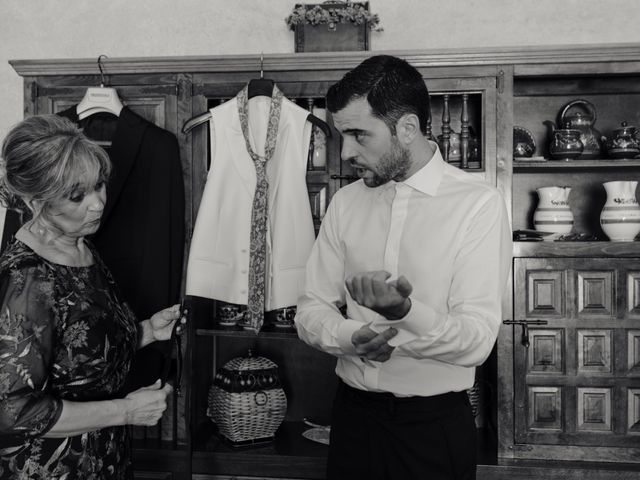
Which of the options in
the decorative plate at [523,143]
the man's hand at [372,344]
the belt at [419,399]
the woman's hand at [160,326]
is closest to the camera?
the man's hand at [372,344]

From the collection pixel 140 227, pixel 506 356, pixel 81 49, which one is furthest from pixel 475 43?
pixel 81 49

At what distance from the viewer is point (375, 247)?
1967mm

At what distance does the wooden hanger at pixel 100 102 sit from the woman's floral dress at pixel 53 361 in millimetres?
1158

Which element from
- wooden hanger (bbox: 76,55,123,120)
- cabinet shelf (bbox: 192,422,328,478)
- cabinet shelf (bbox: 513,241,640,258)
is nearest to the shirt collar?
cabinet shelf (bbox: 513,241,640,258)

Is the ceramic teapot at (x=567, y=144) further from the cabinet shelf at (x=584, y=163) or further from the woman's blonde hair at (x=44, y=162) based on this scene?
the woman's blonde hair at (x=44, y=162)

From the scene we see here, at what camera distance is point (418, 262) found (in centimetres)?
186

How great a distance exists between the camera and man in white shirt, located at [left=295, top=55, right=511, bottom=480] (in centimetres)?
178

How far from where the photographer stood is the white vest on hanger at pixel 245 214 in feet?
9.02

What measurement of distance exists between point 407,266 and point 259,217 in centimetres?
102

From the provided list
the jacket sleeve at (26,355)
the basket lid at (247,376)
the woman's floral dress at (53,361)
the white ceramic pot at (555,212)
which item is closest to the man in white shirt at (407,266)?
the woman's floral dress at (53,361)

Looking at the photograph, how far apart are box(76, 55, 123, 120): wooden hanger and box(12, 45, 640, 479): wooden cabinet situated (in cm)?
9

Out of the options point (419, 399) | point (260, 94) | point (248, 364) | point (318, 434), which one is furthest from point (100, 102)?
point (419, 399)

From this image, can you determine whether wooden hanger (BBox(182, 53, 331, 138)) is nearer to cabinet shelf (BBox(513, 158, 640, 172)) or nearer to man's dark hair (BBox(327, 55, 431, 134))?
cabinet shelf (BBox(513, 158, 640, 172))

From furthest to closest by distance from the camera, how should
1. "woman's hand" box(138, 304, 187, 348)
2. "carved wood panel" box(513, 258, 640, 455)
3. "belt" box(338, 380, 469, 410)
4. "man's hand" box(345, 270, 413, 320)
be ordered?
"carved wood panel" box(513, 258, 640, 455) < "woman's hand" box(138, 304, 187, 348) < "belt" box(338, 380, 469, 410) < "man's hand" box(345, 270, 413, 320)
